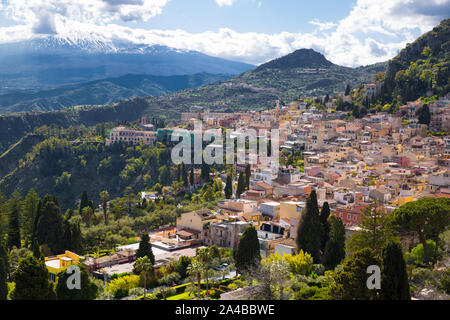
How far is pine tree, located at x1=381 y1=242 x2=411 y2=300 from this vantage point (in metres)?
18.3

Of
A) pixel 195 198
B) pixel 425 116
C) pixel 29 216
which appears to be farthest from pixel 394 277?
pixel 425 116

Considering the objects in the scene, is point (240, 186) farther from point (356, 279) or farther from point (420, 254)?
point (356, 279)

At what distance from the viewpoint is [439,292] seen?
2136cm

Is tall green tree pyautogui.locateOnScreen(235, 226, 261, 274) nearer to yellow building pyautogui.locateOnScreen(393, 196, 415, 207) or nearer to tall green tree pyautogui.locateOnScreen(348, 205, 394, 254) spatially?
tall green tree pyautogui.locateOnScreen(348, 205, 394, 254)

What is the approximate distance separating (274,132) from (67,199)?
38522 mm

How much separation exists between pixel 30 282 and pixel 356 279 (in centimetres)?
1431

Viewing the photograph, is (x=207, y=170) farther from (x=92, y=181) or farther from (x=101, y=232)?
(x=92, y=181)

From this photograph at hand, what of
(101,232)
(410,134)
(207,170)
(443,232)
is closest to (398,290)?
(443,232)

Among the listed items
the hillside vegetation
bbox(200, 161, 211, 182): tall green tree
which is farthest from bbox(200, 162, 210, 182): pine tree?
the hillside vegetation

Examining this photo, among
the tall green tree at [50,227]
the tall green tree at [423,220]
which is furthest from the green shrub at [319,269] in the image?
the tall green tree at [50,227]

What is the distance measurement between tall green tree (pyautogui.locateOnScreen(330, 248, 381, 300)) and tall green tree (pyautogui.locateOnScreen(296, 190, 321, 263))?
29.6ft

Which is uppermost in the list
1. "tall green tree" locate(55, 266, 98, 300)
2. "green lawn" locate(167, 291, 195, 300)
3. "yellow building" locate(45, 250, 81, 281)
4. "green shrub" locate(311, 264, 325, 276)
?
"tall green tree" locate(55, 266, 98, 300)

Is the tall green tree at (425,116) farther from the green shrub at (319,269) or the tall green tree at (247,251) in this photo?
the tall green tree at (247,251)

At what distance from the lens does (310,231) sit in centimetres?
2933
